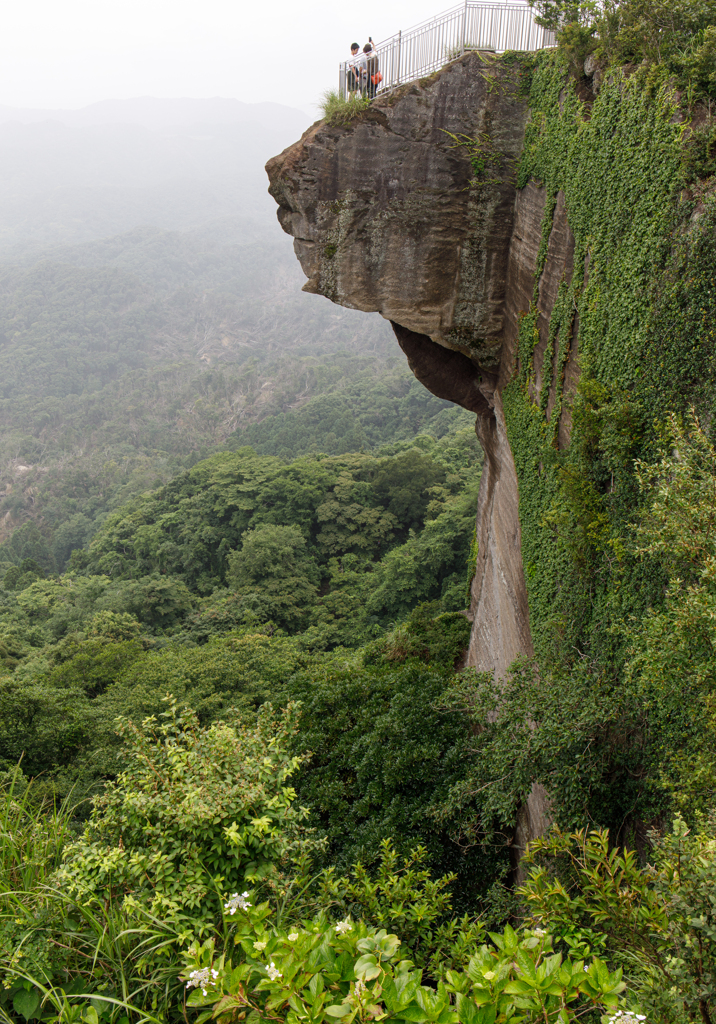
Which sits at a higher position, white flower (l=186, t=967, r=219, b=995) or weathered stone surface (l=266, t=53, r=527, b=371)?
weathered stone surface (l=266, t=53, r=527, b=371)

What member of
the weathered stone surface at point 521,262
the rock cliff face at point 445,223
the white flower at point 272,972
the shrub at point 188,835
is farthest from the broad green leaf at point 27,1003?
the weathered stone surface at point 521,262

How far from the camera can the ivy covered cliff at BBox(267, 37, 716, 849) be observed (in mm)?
4820

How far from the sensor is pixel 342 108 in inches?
426

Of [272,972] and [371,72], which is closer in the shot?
[272,972]

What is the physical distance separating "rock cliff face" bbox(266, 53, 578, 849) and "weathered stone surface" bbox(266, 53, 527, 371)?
0.06 feet

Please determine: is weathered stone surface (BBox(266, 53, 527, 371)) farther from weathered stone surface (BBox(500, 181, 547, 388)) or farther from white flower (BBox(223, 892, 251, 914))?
white flower (BBox(223, 892, 251, 914))

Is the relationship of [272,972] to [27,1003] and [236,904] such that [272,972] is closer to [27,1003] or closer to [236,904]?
[236,904]

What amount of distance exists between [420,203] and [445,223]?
0.57 meters

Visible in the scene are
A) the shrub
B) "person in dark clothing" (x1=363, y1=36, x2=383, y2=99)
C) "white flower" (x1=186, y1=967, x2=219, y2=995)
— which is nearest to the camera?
"white flower" (x1=186, y1=967, x2=219, y2=995)

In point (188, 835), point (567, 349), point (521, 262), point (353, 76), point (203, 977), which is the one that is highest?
point (353, 76)

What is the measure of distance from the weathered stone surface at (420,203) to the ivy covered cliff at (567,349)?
37 mm

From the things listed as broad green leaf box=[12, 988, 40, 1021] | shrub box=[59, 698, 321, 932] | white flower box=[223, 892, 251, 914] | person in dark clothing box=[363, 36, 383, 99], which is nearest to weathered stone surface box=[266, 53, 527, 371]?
person in dark clothing box=[363, 36, 383, 99]

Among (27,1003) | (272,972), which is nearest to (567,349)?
(272,972)

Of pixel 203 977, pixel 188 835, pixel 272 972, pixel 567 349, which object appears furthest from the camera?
pixel 567 349
